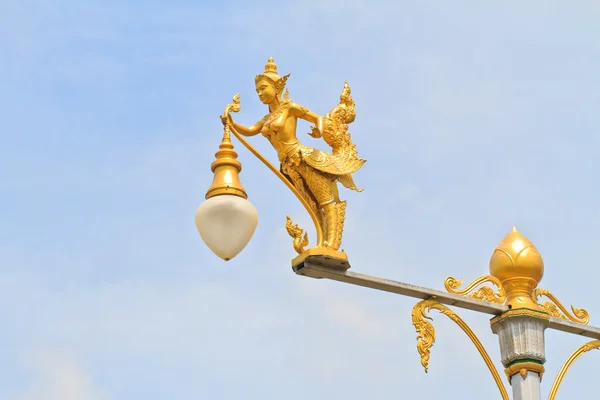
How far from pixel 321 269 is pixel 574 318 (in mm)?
2924

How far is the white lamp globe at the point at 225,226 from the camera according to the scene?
10602 millimetres

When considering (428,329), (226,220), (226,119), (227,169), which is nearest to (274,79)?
(226,119)

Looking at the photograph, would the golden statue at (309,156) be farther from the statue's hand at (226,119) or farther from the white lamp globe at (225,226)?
the white lamp globe at (225,226)

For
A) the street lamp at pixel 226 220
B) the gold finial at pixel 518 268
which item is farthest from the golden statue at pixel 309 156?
the gold finial at pixel 518 268

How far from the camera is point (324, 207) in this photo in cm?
1152

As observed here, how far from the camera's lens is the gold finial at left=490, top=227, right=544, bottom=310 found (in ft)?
41.6

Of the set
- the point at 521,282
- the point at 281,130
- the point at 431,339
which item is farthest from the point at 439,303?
the point at 281,130

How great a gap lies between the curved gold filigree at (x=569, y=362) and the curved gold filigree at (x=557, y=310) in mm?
232

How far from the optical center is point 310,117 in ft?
38.7

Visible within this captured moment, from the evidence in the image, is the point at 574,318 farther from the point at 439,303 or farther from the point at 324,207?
the point at 324,207

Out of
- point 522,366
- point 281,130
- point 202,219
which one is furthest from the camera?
point 522,366

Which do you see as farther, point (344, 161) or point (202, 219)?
point (344, 161)

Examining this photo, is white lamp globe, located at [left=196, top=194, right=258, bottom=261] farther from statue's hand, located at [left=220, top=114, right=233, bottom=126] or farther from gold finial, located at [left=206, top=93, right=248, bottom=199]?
statue's hand, located at [left=220, top=114, right=233, bottom=126]

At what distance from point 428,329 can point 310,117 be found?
2052mm
